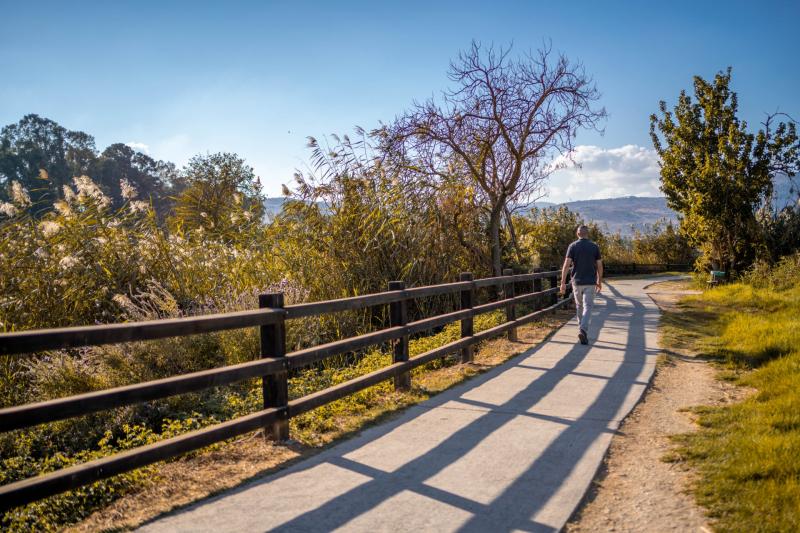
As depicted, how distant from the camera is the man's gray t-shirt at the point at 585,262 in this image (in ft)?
34.4

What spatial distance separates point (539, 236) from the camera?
2805 cm

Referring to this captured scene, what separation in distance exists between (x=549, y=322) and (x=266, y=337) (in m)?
9.56

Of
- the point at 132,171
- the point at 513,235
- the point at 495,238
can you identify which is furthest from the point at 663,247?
the point at 132,171

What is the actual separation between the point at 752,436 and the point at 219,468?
4.32 m

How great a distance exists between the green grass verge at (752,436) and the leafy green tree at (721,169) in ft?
37.0

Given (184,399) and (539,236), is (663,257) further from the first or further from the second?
(184,399)

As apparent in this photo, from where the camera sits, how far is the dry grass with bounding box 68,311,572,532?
3.80 meters

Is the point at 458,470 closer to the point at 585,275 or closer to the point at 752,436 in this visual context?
the point at 752,436

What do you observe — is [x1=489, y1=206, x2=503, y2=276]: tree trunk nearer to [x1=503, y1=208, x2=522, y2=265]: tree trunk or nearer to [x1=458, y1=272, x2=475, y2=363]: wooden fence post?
[x1=503, y1=208, x2=522, y2=265]: tree trunk

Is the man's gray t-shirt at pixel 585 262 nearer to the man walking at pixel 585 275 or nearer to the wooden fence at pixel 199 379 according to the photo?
the man walking at pixel 585 275

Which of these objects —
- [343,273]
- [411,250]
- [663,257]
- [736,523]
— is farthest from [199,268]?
[663,257]

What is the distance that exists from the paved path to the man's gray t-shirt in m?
3.19

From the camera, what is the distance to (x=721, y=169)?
21031 millimetres

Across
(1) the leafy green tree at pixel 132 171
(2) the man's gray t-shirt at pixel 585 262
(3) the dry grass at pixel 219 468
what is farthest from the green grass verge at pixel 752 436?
(1) the leafy green tree at pixel 132 171
